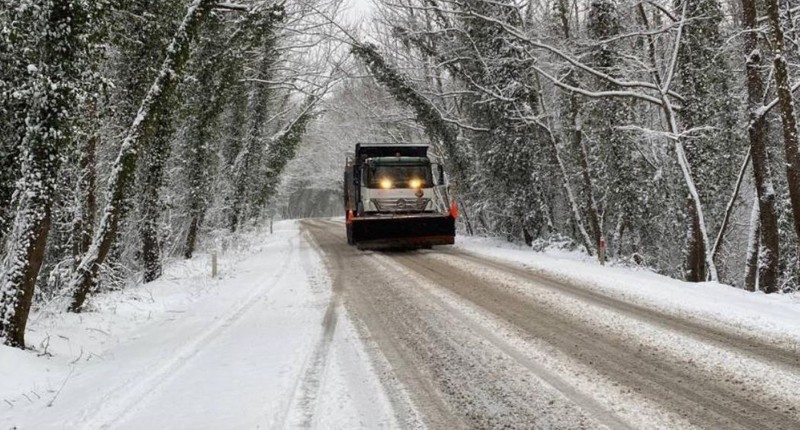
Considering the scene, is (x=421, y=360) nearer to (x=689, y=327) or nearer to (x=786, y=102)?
(x=689, y=327)

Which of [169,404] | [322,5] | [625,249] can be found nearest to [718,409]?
[169,404]

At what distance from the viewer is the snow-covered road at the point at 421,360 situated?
13.9 ft

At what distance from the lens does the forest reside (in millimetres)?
6457

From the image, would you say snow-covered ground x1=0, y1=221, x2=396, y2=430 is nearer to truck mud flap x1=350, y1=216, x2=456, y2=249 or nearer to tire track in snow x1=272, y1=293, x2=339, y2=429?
tire track in snow x1=272, y1=293, x2=339, y2=429

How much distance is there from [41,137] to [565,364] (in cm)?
616

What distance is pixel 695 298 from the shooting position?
28.7 ft

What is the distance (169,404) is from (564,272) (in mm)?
9126

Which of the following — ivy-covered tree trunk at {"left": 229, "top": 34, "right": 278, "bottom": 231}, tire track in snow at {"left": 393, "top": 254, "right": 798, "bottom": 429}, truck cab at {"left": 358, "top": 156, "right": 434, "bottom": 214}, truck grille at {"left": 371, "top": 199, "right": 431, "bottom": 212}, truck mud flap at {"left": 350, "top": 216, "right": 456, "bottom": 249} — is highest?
ivy-covered tree trunk at {"left": 229, "top": 34, "right": 278, "bottom": 231}

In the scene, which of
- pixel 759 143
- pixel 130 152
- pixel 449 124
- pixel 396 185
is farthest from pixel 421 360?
pixel 449 124

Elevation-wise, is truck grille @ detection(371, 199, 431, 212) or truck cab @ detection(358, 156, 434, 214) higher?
truck cab @ detection(358, 156, 434, 214)

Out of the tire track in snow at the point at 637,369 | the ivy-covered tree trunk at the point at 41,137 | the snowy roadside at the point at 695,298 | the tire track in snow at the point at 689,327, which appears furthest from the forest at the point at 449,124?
the tire track in snow at the point at 637,369

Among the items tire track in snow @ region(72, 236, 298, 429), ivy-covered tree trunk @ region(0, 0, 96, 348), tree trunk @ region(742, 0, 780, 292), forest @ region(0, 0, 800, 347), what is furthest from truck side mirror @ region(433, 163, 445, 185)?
ivy-covered tree trunk @ region(0, 0, 96, 348)

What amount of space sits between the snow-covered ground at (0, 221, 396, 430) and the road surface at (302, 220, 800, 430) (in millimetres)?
431

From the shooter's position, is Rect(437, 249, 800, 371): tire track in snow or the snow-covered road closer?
the snow-covered road
